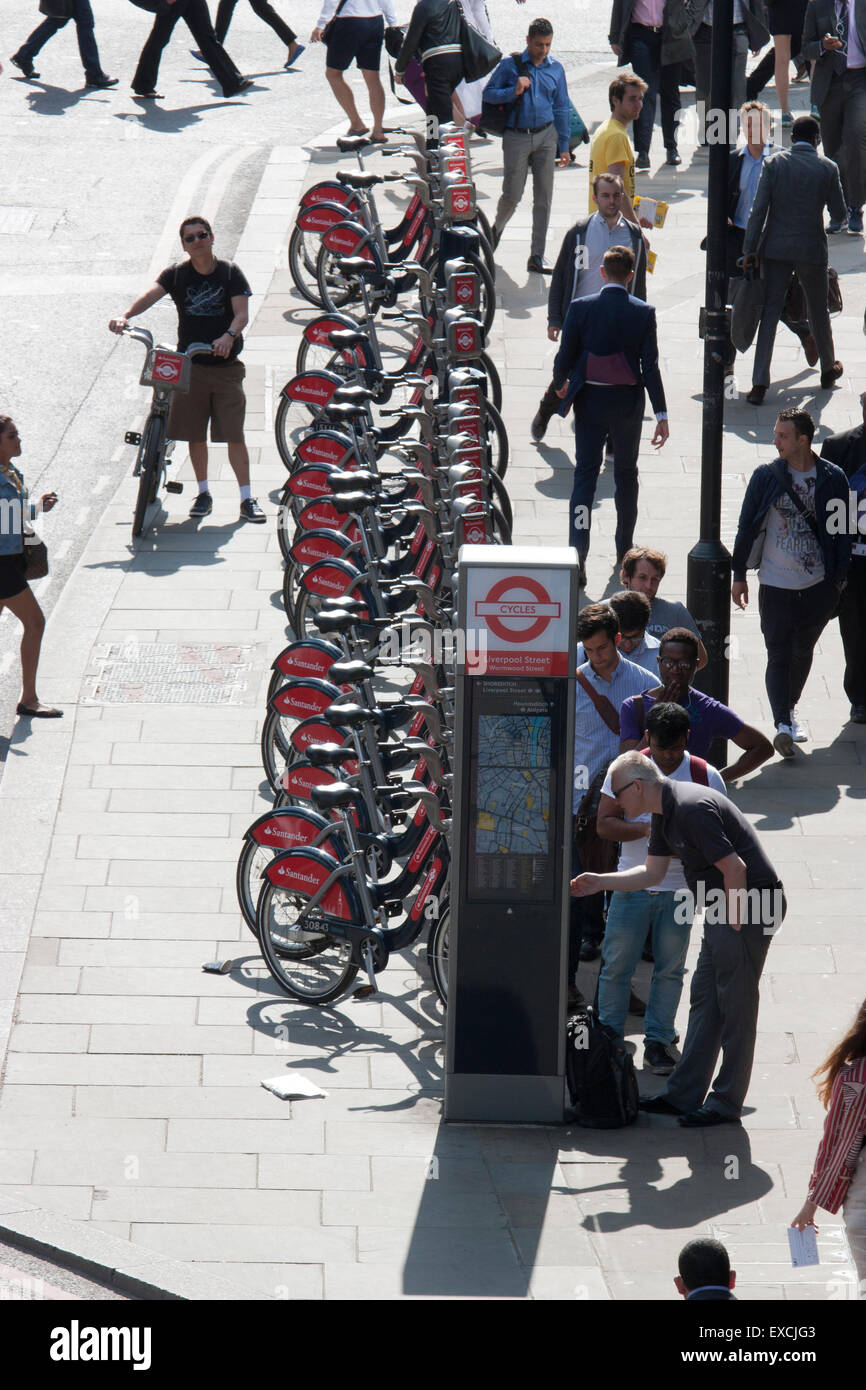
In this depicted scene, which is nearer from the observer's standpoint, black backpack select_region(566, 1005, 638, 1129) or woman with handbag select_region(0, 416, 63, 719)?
black backpack select_region(566, 1005, 638, 1129)

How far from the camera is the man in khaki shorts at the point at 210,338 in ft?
44.0

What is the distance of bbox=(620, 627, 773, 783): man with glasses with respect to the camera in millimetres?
8492

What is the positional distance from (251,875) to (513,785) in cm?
173

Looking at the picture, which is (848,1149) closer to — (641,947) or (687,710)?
(641,947)

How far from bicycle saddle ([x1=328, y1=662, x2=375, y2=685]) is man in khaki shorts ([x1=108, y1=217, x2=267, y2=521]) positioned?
15.4 feet

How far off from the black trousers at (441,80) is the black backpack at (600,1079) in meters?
12.3

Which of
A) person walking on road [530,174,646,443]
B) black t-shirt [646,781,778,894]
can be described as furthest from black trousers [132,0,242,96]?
black t-shirt [646,781,778,894]

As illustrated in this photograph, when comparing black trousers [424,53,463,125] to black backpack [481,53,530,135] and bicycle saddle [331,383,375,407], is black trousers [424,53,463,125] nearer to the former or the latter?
black backpack [481,53,530,135]

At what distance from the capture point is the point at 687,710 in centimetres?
853

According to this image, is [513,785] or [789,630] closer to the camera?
[513,785]

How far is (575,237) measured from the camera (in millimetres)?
13008

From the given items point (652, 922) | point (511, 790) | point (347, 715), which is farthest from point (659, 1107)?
point (347, 715)
